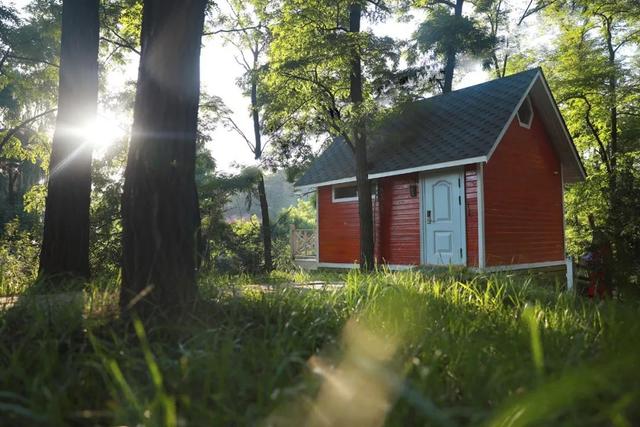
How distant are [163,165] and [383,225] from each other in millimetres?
10172

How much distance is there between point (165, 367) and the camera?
71.1 inches

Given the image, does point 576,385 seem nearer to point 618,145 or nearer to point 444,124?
point 444,124

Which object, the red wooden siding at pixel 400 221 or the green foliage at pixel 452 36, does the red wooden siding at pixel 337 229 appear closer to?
the red wooden siding at pixel 400 221

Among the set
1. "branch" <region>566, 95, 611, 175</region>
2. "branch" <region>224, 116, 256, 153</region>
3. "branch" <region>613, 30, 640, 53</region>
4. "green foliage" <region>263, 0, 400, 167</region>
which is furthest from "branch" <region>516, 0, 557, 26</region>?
"branch" <region>224, 116, 256, 153</region>

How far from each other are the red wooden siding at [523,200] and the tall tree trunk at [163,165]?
29.1ft

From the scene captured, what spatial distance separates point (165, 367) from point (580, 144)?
801 inches

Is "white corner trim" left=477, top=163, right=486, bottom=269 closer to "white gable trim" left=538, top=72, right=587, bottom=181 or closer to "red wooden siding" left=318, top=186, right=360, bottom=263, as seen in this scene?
"white gable trim" left=538, top=72, right=587, bottom=181

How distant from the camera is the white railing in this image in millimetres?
16630

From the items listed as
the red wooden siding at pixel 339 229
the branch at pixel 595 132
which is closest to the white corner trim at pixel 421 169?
the red wooden siding at pixel 339 229

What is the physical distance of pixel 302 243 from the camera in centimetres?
1688

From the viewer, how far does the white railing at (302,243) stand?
1663cm

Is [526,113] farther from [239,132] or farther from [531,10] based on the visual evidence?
[531,10]

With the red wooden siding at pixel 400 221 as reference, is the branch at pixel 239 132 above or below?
above

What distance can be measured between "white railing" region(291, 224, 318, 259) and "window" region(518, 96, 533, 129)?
7.59 metres
